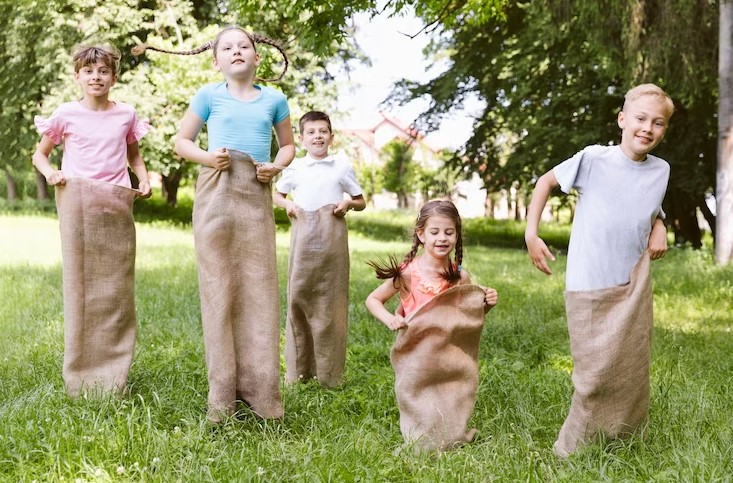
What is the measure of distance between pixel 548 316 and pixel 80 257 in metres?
5.37

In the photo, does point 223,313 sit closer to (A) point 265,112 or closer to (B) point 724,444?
(A) point 265,112

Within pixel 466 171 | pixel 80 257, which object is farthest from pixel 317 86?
pixel 80 257

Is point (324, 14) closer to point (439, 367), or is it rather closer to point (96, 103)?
point (96, 103)

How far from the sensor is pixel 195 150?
15.7 feet

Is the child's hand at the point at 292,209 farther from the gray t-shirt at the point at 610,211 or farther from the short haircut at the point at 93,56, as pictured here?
the gray t-shirt at the point at 610,211

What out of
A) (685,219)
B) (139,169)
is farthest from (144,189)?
(685,219)

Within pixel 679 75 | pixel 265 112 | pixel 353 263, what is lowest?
pixel 353 263

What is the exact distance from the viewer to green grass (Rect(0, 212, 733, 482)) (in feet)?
13.2

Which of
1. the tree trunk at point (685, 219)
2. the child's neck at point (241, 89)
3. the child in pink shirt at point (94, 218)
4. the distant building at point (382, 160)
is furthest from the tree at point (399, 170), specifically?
the child's neck at point (241, 89)

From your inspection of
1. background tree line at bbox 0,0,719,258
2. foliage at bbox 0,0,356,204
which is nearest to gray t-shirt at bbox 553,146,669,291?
background tree line at bbox 0,0,719,258

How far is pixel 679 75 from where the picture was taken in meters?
14.0

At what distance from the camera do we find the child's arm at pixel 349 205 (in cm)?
605

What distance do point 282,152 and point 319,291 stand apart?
137 centimetres

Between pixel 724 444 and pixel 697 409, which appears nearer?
pixel 724 444
